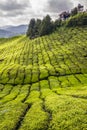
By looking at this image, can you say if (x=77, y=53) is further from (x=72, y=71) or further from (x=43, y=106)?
(x=43, y=106)

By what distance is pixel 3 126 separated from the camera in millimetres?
51500

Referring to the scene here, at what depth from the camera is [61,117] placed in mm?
49688

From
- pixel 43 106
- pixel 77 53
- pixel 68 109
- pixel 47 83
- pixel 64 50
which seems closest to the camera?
pixel 68 109

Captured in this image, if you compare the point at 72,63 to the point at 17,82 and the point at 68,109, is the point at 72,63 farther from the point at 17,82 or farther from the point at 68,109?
the point at 68,109

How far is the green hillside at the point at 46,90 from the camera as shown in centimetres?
4997

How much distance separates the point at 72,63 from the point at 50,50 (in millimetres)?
47051

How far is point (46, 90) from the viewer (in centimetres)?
9075

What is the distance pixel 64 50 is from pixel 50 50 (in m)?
14.1

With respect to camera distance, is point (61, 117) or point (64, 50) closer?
point (61, 117)

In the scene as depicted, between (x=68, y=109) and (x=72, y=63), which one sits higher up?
(x=68, y=109)

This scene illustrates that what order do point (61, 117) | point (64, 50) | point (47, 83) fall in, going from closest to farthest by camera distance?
point (61, 117)
point (47, 83)
point (64, 50)

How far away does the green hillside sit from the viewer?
4997 centimetres


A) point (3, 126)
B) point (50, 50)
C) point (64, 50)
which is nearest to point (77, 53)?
point (64, 50)

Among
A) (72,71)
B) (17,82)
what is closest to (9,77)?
(17,82)
